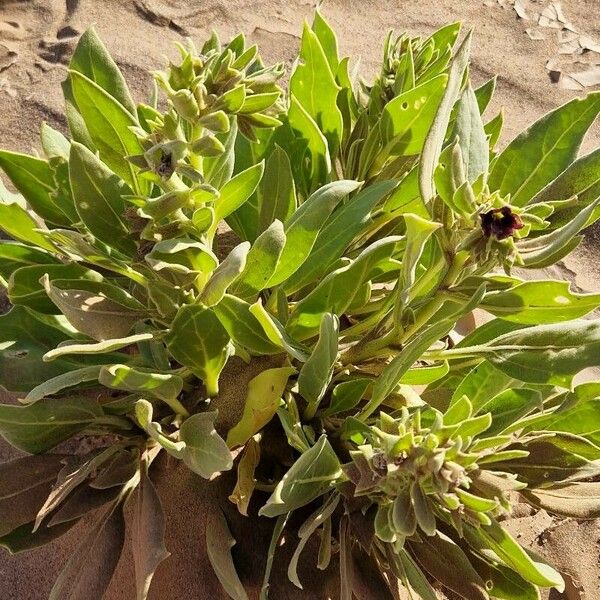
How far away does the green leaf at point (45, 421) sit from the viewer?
153 cm

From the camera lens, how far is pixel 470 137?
1466mm

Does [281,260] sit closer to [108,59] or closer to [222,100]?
[222,100]

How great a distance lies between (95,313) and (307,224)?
1.42 ft

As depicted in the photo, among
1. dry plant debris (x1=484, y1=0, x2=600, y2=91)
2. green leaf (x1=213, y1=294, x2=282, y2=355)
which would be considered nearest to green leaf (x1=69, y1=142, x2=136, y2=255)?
green leaf (x1=213, y1=294, x2=282, y2=355)

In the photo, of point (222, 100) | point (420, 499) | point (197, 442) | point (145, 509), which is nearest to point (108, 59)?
point (222, 100)

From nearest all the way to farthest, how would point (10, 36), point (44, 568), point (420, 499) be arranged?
1. point (420, 499)
2. point (44, 568)
3. point (10, 36)

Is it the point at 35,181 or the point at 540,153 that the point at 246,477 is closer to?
the point at 35,181

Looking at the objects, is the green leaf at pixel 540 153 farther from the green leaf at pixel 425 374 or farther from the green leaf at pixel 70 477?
the green leaf at pixel 70 477

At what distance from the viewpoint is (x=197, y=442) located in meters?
1.46

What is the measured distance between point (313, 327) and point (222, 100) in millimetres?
599

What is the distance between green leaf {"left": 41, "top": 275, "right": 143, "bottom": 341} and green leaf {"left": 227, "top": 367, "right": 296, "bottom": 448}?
0.27m

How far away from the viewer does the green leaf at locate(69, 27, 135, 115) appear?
5.37ft

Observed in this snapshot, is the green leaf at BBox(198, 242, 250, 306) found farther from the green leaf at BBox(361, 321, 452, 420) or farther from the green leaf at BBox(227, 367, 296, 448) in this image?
the green leaf at BBox(361, 321, 452, 420)

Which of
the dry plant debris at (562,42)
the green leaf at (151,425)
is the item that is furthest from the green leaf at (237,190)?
the dry plant debris at (562,42)
